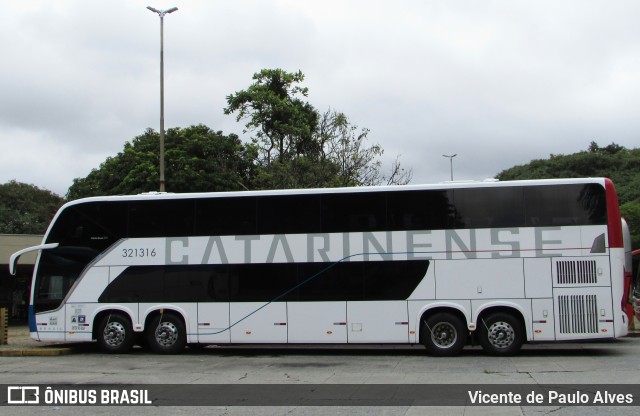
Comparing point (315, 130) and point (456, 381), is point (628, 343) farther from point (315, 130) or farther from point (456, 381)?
point (315, 130)

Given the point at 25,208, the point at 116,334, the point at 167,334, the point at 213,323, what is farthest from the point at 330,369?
the point at 25,208

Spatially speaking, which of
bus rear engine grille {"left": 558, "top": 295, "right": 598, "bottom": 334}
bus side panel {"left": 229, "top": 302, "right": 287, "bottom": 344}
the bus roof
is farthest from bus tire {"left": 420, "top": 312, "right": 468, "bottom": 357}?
bus side panel {"left": 229, "top": 302, "right": 287, "bottom": 344}

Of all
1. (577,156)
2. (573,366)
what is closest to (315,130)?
(573,366)

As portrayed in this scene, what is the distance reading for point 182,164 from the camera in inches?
1431

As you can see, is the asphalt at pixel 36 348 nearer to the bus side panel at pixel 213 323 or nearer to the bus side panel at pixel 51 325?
the bus side panel at pixel 51 325

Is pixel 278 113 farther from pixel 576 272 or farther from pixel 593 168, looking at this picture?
pixel 593 168

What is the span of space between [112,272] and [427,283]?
7719mm

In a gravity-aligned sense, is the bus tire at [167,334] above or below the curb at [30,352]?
above

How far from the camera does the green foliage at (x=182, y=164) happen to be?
3559 centimetres

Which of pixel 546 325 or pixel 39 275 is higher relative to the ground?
pixel 39 275

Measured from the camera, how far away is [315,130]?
3319 cm

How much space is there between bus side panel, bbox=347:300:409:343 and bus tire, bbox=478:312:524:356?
1.81 meters

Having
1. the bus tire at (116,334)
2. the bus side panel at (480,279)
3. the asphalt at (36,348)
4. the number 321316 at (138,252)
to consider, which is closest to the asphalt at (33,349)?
the asphalt at (36,348)

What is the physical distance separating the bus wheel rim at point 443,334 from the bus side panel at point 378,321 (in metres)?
0.64
